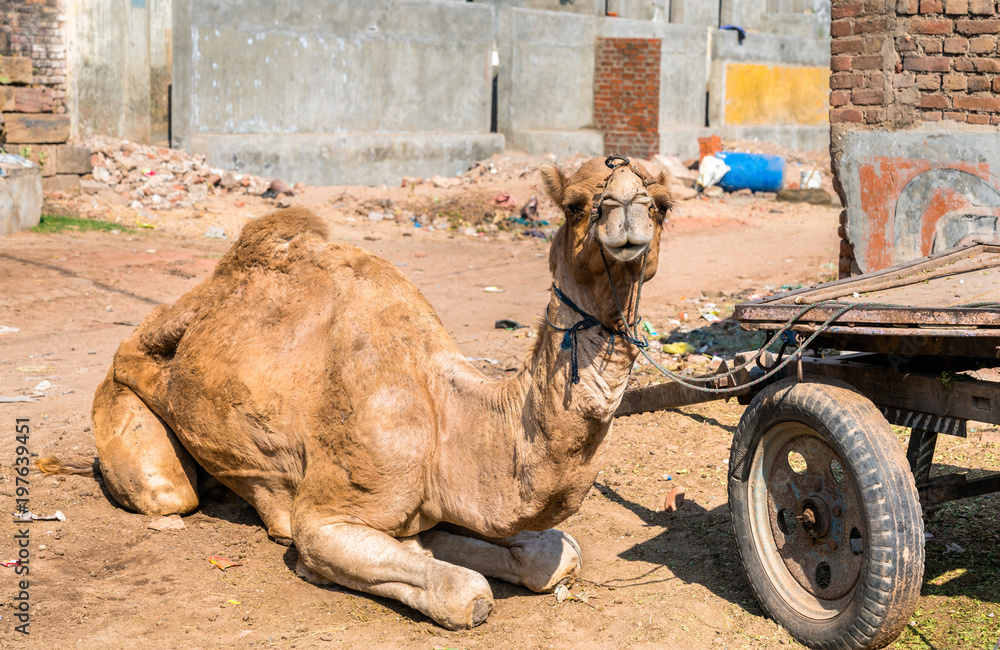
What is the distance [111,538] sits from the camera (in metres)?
4.97

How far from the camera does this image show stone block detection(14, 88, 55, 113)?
45.5 feet

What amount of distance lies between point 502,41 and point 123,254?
10.9 meters

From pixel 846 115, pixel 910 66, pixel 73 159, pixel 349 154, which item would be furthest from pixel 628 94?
pixel 910 66

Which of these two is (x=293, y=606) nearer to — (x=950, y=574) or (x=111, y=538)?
(x=111, y=538)

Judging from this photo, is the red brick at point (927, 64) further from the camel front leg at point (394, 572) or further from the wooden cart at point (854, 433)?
the camel front leg at point (394, 572)

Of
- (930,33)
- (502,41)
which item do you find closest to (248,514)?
(930,33)

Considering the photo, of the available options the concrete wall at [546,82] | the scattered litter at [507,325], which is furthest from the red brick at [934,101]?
the concrete wall at [546,82]

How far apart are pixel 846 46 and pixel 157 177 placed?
35.7ft

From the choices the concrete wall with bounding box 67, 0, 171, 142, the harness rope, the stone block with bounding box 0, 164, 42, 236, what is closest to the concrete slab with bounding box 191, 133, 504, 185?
the concrete wall with bounding box 67, 0, 171, 142

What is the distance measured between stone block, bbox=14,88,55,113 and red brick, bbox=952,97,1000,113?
12.2 meters

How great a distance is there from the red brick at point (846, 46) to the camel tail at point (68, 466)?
6.05 m

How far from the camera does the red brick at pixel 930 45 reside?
283 inches

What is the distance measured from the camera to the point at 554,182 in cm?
360

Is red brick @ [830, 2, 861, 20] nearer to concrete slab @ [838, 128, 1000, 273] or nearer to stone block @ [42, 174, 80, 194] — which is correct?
concrete slab @ [838, 128, 1000, 273]
